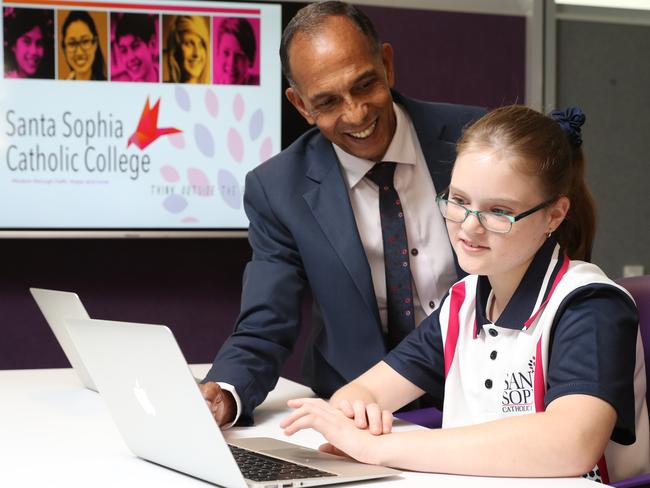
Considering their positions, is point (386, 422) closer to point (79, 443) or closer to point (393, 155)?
point (79, 443)

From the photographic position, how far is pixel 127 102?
3381 millimetres

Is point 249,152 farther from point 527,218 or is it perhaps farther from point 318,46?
point 527,218

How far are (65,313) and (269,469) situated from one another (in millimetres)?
949

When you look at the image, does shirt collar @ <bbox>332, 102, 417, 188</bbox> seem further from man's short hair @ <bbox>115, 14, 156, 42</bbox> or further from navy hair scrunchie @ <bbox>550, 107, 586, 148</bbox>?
man's short hair @ <bbox>115, 14, 156, 42</bbox>

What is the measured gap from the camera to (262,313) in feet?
6.12

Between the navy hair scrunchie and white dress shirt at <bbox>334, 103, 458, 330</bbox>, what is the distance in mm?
501

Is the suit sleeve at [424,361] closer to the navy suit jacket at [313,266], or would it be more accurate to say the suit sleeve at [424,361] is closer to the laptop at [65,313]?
the navy suit jacket at [313,266]

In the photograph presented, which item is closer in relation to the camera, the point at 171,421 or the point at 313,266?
the point at 171,421

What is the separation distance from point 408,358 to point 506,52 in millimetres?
2449

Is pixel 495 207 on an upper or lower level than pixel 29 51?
lower

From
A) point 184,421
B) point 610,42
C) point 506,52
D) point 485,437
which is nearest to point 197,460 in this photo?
point 184,421

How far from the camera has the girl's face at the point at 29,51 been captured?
3301 millimetres

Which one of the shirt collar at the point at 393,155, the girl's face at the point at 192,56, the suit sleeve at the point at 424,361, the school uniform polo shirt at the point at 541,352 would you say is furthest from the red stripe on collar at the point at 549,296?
the girl's face at the point at 192,56

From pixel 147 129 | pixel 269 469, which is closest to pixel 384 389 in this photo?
pixel 269 469
